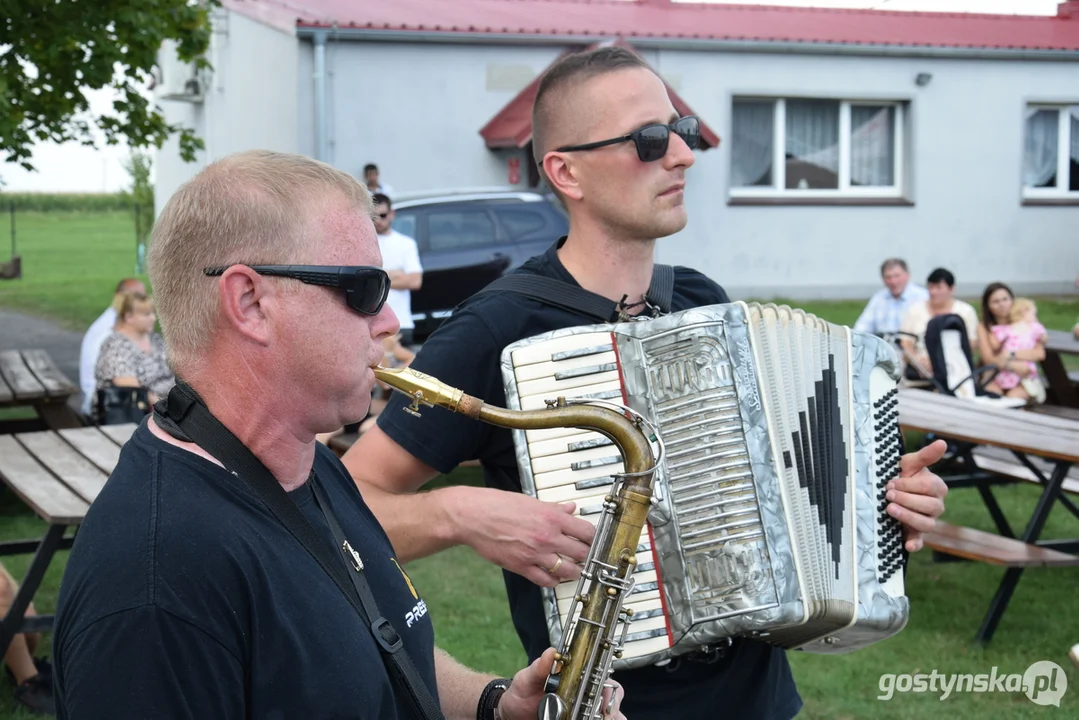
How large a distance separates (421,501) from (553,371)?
0.42 metres

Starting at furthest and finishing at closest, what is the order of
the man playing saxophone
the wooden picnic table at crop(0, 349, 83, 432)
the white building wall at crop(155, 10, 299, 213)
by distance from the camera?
1. the white building wall at crop(155, 10, 299, 213)
2. the wooden picnic table at crop(0, 349, 83, 432)
3. the man playing saxophone

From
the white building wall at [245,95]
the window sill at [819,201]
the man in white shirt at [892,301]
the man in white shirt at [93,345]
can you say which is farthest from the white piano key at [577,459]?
the window sill at [819,201]

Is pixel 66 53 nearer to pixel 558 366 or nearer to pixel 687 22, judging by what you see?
pixel 558 366

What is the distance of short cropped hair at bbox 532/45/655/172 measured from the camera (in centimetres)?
284

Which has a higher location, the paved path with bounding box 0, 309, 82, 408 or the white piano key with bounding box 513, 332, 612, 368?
the white piano key with bounding box 513, 332, 612, 368

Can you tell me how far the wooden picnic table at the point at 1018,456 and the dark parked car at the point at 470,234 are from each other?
6599 mm

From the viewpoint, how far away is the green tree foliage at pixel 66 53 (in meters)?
8.91

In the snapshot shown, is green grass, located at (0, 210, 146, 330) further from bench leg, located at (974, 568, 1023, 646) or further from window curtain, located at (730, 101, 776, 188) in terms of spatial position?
bench leg, located at (974, 568, 1023, 646)

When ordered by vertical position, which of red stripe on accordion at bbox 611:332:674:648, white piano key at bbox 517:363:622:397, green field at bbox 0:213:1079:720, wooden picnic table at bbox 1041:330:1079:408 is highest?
white piano key at bbox 517:363:622:397

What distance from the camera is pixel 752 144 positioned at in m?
19.7

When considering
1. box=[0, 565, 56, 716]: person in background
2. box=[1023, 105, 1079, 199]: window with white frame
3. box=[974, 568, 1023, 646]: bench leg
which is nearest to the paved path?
box=[0, 565, 56, 716]: person in background

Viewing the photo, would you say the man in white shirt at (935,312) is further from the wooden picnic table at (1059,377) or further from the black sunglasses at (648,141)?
the black sunglasses at (648,141)

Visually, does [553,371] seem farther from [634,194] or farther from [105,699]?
[105,699]

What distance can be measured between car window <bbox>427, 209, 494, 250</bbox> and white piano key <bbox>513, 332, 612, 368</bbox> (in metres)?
10.7
